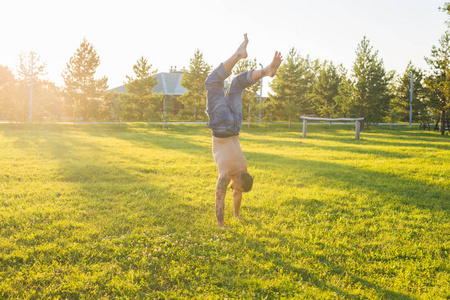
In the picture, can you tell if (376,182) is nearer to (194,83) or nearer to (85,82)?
(194,83)

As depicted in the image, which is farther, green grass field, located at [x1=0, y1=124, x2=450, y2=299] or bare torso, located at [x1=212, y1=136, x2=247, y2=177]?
bare torso, located at [x1=212, y1=136, x2=247, y2=177]

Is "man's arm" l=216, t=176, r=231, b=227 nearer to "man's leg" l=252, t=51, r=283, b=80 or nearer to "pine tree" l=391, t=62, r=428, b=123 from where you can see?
"man's leg" l=252, t=51, r=283, b=80

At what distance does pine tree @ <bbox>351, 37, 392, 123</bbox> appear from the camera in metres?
34.1

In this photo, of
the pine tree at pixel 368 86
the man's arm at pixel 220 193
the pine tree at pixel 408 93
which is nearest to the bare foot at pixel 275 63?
the man's arm at pixel 220 193

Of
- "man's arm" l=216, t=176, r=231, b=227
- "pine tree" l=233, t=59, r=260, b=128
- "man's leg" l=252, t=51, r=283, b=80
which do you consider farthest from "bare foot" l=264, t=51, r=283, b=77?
"pine tree" l=233, t=59, r=260, b=128

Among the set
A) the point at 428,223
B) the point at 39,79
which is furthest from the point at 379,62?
the point at 39,79

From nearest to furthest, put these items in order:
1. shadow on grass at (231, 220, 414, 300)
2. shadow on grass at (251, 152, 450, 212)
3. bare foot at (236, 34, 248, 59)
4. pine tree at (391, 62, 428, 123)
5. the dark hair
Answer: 1. shadow on grass at (231, 220, 414, 300)
2. bare foot at (236, 34, 248, 59)
3. the dark hair
4. shadow on grass at (251, 152, 450, 212)
5. pine tree at (391, 62, 428, 123)

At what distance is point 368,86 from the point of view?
113 ft

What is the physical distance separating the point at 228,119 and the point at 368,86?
115 feet

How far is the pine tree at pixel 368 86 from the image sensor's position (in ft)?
112

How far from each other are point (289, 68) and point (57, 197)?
111 feet

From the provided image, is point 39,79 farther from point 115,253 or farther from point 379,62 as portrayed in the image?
point 115,253

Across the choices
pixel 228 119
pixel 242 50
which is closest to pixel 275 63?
pixel 242 50

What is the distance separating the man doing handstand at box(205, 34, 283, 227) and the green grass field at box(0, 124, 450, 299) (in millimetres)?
911
